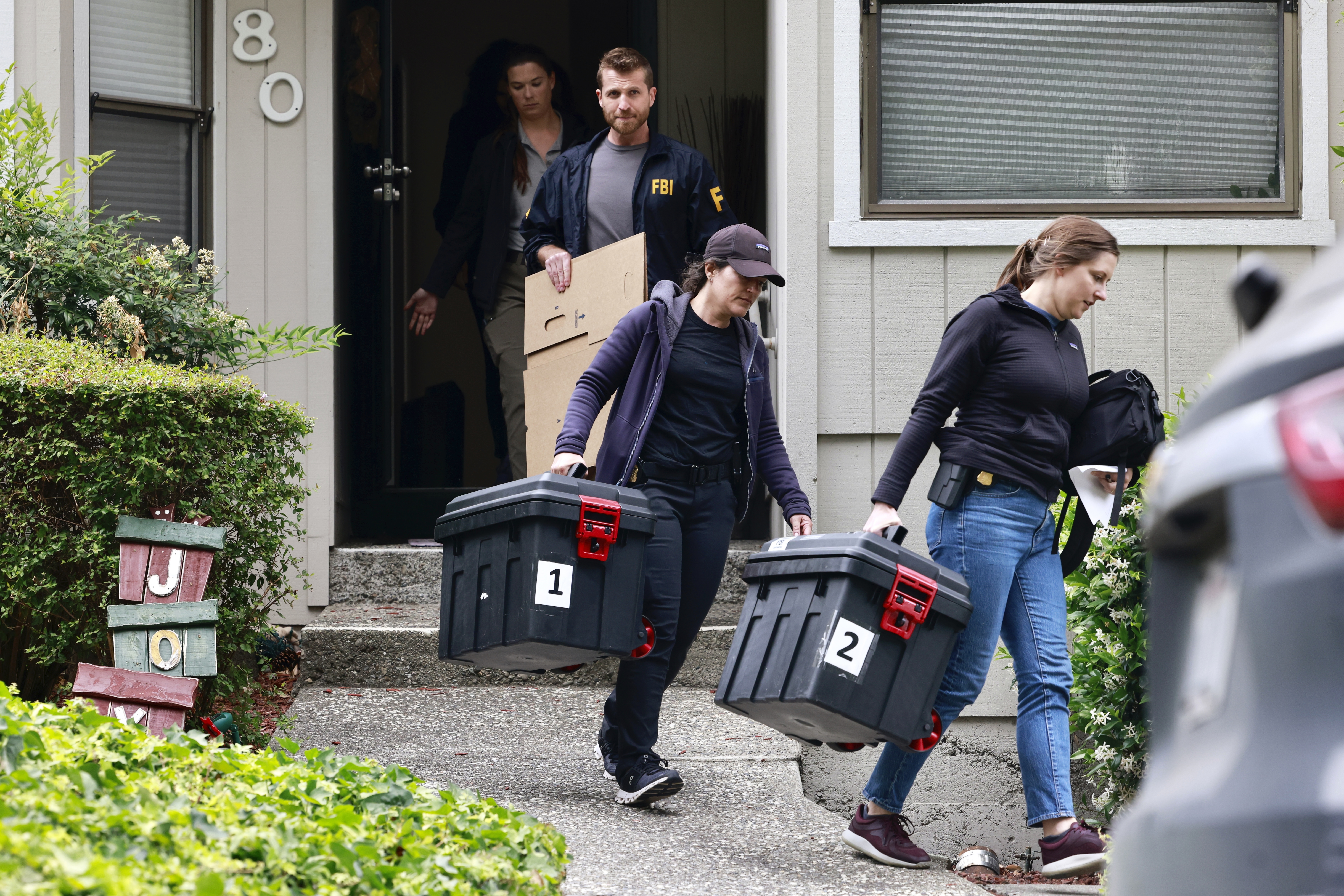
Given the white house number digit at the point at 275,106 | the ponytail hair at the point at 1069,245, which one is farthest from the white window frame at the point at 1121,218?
the white house number digit at the point at 275,106

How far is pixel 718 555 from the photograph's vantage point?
4363 millimetres

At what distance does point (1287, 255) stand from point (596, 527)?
381 centimetres

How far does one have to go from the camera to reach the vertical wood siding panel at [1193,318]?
5984 mm

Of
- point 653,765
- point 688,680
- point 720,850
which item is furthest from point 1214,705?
point 688,680

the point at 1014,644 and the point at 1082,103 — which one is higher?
the point at 1082,103

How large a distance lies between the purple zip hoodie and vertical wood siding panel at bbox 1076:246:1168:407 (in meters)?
2.23

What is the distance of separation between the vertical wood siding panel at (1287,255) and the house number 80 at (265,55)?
4.37 metres

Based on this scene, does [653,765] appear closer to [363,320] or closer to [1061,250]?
[1061,250]

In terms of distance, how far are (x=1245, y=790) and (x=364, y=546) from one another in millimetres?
5483

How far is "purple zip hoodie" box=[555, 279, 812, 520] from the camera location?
13.8 ft

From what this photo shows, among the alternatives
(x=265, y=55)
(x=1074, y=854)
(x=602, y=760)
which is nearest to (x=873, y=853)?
(x=1074, y=854)

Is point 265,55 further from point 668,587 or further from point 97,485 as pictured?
point 668,587

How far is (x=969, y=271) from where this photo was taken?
5.97 metres

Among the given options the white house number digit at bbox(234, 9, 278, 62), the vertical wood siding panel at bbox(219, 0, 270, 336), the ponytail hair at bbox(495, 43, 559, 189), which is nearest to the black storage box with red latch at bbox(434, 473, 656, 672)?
the vertical wood siding panel at bbox(219, 0, 270, 336)
